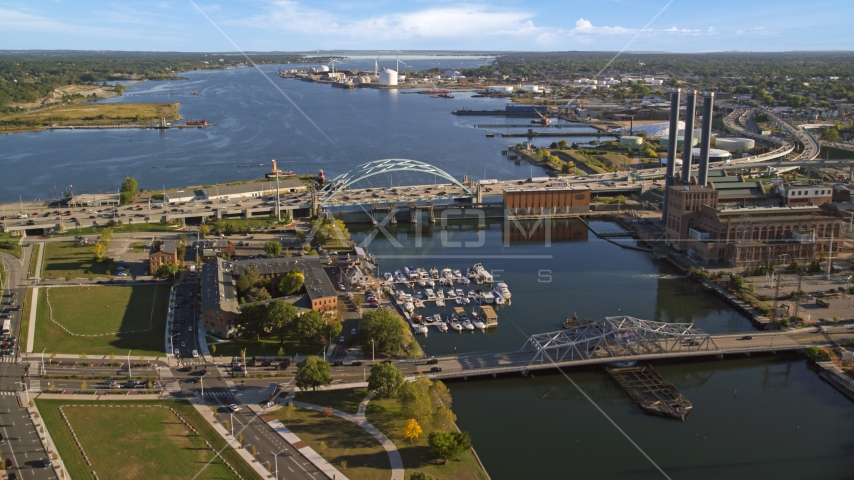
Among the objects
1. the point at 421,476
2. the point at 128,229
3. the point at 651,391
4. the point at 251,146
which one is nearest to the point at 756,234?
the point at 651,391

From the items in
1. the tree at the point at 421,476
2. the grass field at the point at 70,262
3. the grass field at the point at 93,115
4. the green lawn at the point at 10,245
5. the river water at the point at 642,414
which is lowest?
the river water at the point at 642,414

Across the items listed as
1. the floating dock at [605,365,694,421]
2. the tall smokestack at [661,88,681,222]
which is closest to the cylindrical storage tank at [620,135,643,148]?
the tall smokestack at [661,88,681,222]

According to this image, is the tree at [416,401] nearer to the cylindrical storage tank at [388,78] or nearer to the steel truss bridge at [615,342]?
the steel truss bridge at [615,342]

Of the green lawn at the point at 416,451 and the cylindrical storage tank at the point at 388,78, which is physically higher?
the cylindrical storage tank at the point at 388,78

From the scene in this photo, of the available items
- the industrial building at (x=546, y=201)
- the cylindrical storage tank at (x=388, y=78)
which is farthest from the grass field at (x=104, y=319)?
the cylindrical storage tank at (x=388, y=78)

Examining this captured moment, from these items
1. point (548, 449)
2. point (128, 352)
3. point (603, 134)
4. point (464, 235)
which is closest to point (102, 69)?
point (603, 134)

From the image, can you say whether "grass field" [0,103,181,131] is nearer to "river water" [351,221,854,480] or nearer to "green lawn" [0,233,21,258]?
"green lawn" [0,233,21,258]
